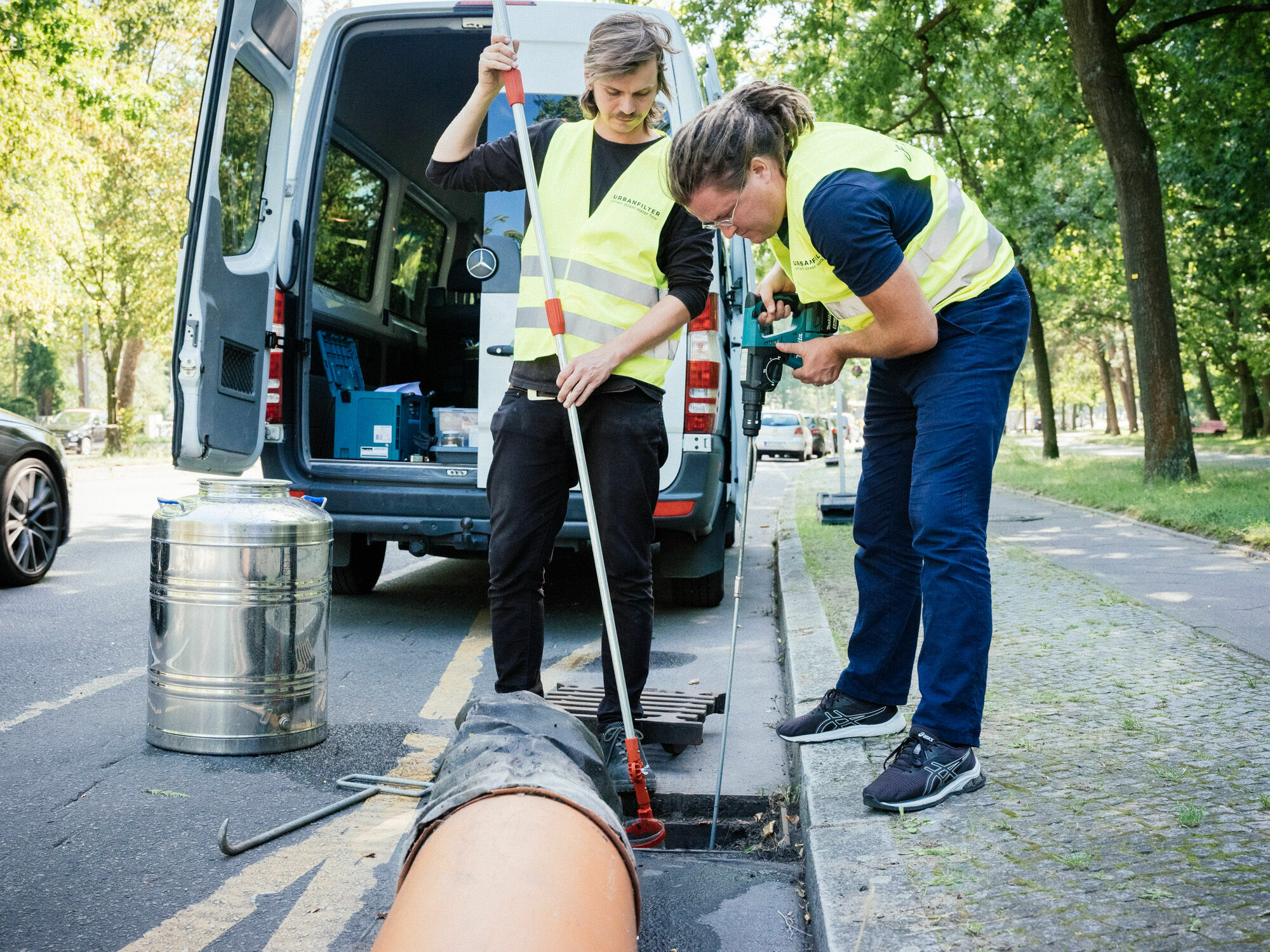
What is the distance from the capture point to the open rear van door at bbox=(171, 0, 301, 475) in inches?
173

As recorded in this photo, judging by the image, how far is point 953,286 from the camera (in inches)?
113

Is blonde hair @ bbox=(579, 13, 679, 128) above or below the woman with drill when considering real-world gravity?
above

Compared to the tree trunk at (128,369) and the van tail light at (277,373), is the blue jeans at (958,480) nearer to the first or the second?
the van tail light at (277,373)

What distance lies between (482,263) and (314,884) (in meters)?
2.80

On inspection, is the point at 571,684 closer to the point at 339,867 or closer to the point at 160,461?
the point at 339,867

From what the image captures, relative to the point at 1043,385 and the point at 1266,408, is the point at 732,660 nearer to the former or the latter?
the point at 1043,385

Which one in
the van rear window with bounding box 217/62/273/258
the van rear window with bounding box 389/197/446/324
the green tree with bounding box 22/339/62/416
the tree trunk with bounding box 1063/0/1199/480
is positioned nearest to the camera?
the van rear window with bounding box 217/62/273/258

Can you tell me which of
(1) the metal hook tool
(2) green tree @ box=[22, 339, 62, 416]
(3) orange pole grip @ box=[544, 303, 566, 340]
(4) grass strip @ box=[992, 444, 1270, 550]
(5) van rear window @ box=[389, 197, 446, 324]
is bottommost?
(1) the metal hook tool

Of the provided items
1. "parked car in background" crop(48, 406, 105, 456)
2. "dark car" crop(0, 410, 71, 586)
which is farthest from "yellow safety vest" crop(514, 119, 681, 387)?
"parked car in background" crop(48, 406, 105, 456)

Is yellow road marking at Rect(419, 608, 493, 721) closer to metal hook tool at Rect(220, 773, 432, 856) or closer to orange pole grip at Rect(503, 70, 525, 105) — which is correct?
metal hook tool at Rect(220, 773, 432, 856)

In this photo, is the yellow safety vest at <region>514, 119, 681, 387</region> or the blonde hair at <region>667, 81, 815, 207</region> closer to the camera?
the blonde hair at <region>667, 81, 815, 207</region>

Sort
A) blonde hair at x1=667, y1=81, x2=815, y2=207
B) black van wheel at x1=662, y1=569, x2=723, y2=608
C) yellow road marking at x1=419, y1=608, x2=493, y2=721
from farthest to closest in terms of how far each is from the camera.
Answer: black van wheel at x1=662, y1=569, x2=723, y2=608
yellow road marking at x1=419, y1=608, x2=493, y2=721
blonde hair at x1=667, y1=81, x2=815, y2=207

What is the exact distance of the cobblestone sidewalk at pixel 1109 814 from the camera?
2057mm

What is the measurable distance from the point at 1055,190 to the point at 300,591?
23.3 m
